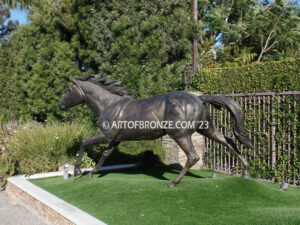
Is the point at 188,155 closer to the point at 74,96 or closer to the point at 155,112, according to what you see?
the point at 155,112

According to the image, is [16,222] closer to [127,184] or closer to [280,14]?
[127,184]

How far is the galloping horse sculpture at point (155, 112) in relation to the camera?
4.89m

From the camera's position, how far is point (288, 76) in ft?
20.2

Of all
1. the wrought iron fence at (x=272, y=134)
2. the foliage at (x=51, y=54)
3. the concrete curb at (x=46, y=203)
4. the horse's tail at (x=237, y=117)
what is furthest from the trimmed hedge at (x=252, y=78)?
the concrete curb at (x=46, y=203)

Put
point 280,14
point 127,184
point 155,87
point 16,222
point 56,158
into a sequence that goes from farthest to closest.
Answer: point 280,14 → point 155,87 → point 56,158 → point 127,184 → point 16,222

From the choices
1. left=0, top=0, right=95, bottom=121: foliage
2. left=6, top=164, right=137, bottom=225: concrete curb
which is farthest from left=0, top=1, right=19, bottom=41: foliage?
left=6, top=164, right=137, bottom=225: concrete curb

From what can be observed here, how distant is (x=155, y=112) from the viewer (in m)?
5.13

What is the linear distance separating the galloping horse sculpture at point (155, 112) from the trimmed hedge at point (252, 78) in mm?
2051

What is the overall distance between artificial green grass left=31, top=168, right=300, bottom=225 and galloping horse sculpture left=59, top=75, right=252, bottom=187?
42cm

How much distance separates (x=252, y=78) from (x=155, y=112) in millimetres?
3222

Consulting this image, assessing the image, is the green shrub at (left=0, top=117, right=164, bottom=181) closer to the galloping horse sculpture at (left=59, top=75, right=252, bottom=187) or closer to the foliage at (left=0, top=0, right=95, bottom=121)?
the galloping horse sculpture at (left=59, top=75, right=252, bottom=187)

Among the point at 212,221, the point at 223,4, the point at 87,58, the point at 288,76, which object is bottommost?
the point at 212,221

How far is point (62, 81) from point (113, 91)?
5.81 m

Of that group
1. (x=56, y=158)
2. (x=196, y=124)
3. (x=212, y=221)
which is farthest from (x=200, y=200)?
(x=56, y=158)
